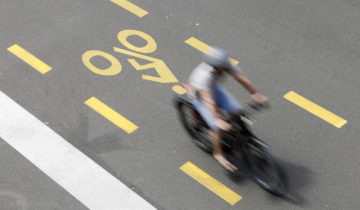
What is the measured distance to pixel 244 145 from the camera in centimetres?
852

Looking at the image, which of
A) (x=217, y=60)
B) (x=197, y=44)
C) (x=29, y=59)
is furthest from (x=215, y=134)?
(x=29, y=59)

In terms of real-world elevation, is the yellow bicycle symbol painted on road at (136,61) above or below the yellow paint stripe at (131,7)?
below

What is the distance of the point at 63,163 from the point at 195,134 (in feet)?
6.09

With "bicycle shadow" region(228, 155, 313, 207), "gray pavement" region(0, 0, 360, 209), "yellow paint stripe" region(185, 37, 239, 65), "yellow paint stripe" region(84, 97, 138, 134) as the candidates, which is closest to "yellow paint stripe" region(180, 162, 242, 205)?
"gray pavement" region(0, 0, 360, 209)

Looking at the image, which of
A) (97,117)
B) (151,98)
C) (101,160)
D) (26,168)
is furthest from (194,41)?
(26,168)

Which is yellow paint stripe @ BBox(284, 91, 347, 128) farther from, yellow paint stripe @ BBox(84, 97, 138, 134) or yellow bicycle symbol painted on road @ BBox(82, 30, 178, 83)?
yellow paint stripe @ BBox(84, 97, 138, 134)

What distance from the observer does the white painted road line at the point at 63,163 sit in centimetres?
854

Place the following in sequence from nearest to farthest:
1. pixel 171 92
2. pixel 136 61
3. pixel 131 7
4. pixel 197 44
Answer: pixel 171 92 < pixel 136 61 < pixel 197 44 < pixel 131 7

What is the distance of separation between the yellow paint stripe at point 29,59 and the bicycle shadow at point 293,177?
352 centimetres

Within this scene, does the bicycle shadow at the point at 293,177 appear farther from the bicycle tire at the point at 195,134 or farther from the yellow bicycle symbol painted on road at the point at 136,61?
the yellow bicycle symbol painted on road at the point at 136,61

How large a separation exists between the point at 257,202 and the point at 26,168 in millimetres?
3120

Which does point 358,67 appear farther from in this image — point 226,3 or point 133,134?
point 133,134

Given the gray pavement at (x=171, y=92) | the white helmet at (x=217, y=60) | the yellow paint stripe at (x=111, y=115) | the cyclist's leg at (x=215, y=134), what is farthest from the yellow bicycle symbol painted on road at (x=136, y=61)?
the white helmet at (x=217, y=60)

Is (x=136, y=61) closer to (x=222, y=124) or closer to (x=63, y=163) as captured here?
(x=63, y=163)
